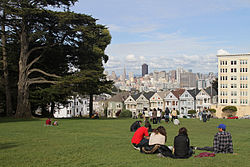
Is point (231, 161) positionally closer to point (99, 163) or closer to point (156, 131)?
point (156, 131)

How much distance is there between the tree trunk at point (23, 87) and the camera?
39562 mm

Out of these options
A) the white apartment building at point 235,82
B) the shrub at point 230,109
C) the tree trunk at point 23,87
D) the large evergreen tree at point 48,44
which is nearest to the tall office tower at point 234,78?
the white apartment building at point 235,82

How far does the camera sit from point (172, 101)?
116m

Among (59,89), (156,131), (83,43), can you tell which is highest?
(83,43)

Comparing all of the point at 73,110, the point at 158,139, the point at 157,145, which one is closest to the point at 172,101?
Result: the point at 73,110

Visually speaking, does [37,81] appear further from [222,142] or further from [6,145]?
[222,142]

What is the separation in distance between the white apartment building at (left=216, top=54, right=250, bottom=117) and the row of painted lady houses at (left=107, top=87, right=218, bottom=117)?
5.31 metres

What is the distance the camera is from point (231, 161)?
1136cm

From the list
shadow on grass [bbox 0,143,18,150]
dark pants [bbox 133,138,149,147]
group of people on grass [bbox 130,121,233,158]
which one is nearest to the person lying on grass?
group of people on grass [bbox 130,121,233,158]

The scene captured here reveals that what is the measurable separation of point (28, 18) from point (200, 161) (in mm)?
31199

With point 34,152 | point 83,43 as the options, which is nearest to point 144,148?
point 34,152

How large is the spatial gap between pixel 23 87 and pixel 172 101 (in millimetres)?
81360

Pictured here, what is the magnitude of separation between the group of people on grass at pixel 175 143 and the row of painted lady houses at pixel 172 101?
94.4 m

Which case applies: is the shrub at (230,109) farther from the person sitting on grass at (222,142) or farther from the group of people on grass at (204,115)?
the person sitting on grass at (222,142)
